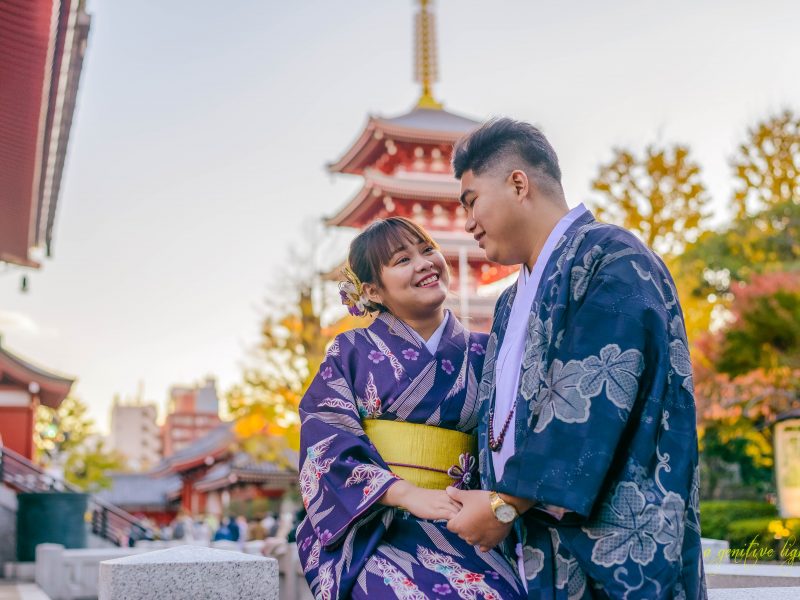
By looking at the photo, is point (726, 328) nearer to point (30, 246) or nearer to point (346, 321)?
point (346, 321)

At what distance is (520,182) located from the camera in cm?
246

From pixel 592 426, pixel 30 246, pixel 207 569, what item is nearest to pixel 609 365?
pixel 592 426

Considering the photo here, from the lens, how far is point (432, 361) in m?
2.86

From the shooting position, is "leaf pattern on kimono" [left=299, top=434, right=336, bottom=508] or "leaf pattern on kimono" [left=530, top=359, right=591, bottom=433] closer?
"leaf pattern on kimono" [left=530, top=359, right=591, bottom=433]

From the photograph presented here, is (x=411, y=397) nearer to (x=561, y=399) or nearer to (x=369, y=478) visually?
(x=369, y=478)

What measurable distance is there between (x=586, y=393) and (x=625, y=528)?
12.4 inches

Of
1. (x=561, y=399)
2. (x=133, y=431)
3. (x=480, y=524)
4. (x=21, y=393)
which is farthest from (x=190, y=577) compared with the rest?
(x=133, y=431)

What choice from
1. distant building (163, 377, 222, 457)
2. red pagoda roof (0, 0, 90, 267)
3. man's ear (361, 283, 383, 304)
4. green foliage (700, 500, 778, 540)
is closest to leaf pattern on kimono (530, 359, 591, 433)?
man's ear (361, 283, 383, 304)

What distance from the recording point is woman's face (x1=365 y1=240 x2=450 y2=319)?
293 centimetres

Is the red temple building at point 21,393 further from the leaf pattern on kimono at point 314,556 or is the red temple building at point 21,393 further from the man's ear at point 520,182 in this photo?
the man's ear at point 520,182

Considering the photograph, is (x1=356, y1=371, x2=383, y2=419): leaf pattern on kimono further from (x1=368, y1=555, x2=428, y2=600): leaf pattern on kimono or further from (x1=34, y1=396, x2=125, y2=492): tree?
(x1=34, y1=396, x2=125, y2=492): tree

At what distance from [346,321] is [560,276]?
1614cm

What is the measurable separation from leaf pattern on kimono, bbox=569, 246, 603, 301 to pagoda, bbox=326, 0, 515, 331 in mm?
22541

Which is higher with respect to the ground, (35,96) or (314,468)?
(35,96)
